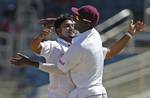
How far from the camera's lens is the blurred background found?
36.5 feet

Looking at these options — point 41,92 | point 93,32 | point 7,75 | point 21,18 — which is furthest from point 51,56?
point 21,18

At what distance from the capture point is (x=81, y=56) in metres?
6.15

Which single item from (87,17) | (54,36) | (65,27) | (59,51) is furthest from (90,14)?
(54,36)

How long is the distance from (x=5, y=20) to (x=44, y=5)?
1.01 metres

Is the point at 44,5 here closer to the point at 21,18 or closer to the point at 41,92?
the point at 21,18

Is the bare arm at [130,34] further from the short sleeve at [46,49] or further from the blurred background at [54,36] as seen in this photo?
the blurred background at [54,36]

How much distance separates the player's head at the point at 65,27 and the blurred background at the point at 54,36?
4.12 m

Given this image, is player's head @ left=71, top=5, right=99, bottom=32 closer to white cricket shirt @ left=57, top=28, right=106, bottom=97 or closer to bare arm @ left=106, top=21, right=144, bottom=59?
white cricket shirt @ left=57, top=28, right=106, bottom=97

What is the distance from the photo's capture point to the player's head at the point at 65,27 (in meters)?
6.72

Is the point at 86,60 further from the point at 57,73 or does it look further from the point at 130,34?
the point at 130,34

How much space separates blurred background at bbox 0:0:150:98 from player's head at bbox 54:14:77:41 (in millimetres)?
4121

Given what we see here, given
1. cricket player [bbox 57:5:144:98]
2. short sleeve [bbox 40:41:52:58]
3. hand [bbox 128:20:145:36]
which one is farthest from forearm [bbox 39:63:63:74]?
hand [bbox 128:20:145:36]

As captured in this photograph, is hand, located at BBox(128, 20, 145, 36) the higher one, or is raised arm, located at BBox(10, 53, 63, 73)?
hand, located at BBox(128, 20, 145, 36)

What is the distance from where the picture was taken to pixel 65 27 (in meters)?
6.77
